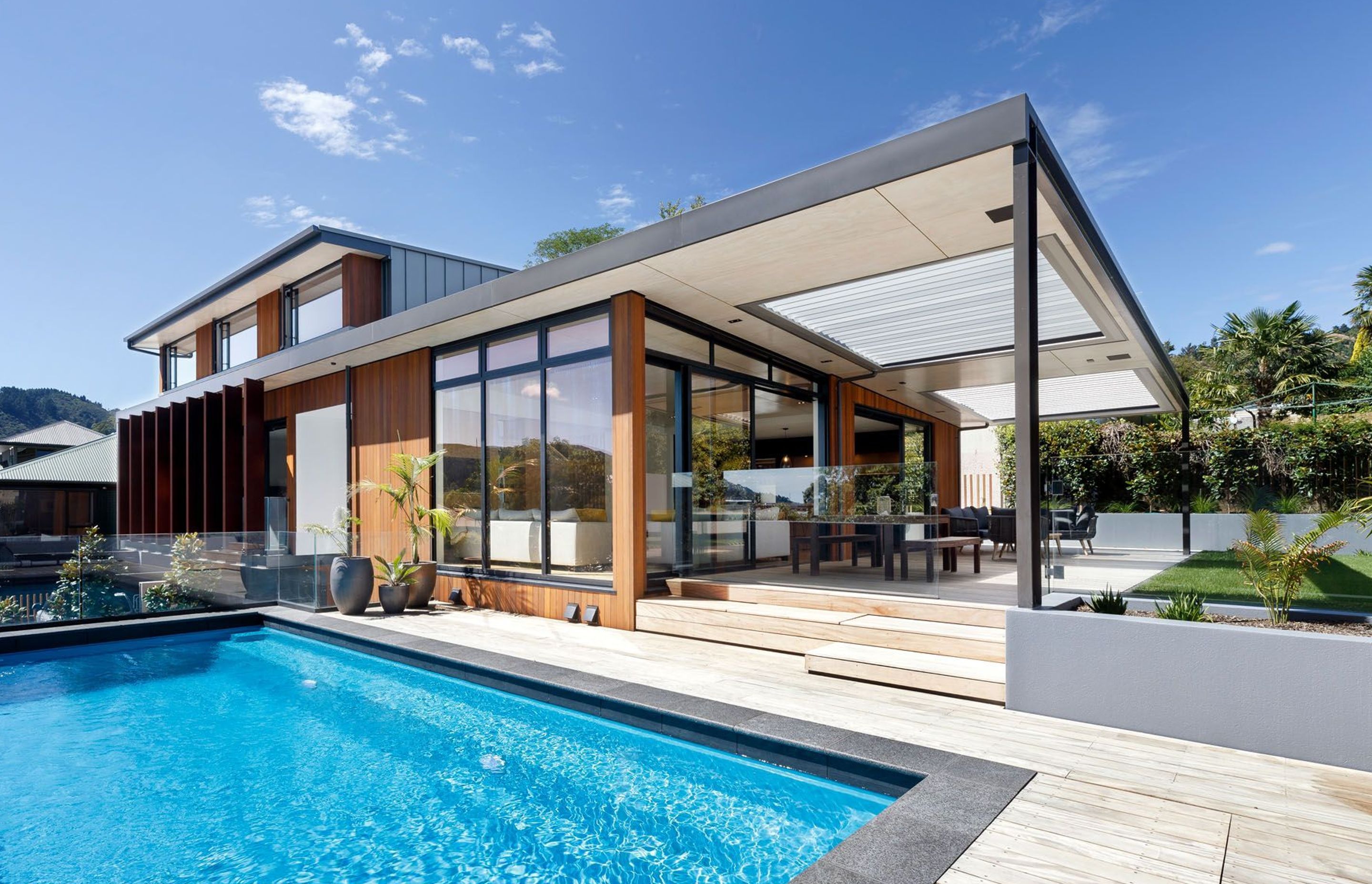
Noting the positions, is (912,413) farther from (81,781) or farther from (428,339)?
(81,781)

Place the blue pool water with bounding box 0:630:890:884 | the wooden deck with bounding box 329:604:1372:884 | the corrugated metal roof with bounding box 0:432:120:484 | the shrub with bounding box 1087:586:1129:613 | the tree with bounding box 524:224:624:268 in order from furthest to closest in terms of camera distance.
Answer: the tree with bounding box 524:224:624:268
the corrugated metal roof with bounding box 0:432:120:484
the shrub with bounding box 1087:586:1129:613
the blue pool water with bounding box 0:630:890:884
the wooden deck with bounding box 329:604:1372:884

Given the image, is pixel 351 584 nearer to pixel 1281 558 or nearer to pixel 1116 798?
pixel 1116 798

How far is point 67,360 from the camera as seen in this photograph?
58188mm

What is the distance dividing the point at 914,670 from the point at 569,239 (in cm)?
2699

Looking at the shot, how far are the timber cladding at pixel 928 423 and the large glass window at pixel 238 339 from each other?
11.1m

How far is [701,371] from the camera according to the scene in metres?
8.45

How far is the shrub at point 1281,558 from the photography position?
4.49 m

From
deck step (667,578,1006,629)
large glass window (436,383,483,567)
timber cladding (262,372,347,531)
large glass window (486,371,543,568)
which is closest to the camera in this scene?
deck step (667,578,1006,629)

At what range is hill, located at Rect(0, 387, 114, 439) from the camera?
55438mm

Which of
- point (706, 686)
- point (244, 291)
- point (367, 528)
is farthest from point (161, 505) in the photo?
point (706, 686)

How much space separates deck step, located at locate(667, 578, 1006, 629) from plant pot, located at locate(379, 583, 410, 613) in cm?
337

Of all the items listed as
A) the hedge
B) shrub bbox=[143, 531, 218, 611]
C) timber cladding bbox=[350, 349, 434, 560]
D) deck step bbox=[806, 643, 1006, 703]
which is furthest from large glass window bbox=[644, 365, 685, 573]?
Answer: shrub bbox=[143, 531, 218, 611]

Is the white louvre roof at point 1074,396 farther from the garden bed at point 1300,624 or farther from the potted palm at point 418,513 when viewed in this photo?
the potted palm at point 418,513

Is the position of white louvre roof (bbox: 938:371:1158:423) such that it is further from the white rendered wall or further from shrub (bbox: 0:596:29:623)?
shrub (bbox: 0:596:29:623)
